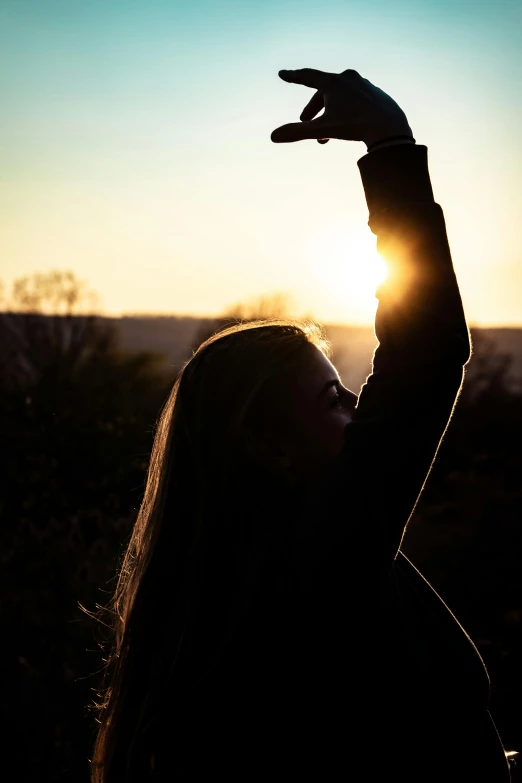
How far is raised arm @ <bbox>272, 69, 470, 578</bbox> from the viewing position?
4.07ft

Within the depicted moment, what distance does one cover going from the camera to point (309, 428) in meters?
1.48

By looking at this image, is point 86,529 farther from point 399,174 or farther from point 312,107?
point 399,174

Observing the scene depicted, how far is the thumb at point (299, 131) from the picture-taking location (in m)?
1.36

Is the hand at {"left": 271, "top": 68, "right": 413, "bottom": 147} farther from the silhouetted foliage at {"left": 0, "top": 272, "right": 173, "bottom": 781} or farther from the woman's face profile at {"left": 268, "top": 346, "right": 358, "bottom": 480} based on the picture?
the silhouetted foliage at {"left": 0, "top": 272, "right": 173, "bottom": 781}

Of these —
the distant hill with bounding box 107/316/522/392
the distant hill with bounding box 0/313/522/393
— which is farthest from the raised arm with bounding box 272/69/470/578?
the distant hill with bounding box 0/313/522/393

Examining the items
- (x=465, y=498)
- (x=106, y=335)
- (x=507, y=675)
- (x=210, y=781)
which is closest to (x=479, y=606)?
(x=507, y=675)

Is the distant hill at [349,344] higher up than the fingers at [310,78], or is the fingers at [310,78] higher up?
the fingers at [310,78]

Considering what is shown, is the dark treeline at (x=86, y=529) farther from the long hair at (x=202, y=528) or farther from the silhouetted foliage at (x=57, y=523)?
the long hair at (x=202, y=528)

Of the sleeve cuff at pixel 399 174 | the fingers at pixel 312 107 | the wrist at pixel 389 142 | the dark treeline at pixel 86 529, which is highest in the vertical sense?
the fingers at pixel 312 107

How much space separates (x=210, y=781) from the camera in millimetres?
1479

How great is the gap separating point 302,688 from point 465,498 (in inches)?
279

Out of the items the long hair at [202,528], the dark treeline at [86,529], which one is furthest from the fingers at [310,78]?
the dark treeline at [86,529]

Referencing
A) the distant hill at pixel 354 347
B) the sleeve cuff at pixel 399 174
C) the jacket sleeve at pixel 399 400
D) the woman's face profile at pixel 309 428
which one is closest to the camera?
the jacket sleeve at pixel 399 400

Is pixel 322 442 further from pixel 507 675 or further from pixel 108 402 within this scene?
pixel 108 402
